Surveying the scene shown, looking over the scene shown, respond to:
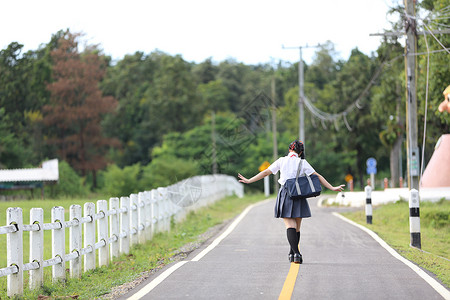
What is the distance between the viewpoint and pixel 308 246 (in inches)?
562

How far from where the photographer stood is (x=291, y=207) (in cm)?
1080

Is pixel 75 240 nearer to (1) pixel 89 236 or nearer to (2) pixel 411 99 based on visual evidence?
(1) pixel 89 236

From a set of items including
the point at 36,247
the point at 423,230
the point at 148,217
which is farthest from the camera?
the point at 423,230

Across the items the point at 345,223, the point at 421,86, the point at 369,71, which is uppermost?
the point at 369,71

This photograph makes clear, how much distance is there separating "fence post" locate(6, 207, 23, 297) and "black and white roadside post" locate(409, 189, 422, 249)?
8.34 m

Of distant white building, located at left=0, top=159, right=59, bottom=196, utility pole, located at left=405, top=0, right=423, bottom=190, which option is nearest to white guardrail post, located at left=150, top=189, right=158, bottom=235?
utility pole, located at left=405, top=0, right=423, bottom=190

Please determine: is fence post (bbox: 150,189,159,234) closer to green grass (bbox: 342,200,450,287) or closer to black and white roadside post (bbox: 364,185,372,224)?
green grass (bbox: 342,200,450,287)

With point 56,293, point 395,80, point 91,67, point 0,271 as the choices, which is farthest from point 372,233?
point 91,67

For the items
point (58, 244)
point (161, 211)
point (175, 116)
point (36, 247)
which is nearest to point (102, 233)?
point (58, 244)

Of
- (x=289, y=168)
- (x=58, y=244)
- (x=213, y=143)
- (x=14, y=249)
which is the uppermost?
(x=213, y=143)

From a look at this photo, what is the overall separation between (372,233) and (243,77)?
86.9 meters

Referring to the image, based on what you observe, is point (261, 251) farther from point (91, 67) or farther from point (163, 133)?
point (163, 133)

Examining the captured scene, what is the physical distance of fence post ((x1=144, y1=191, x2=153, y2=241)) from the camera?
1675 centimetres

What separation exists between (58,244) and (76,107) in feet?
197
